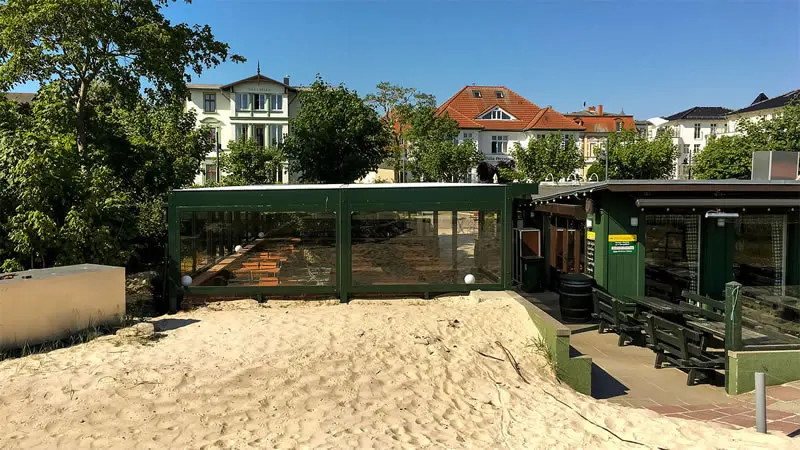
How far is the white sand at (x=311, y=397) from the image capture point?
5.22 meters

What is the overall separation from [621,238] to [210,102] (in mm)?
50693

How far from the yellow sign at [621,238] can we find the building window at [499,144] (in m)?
47.2

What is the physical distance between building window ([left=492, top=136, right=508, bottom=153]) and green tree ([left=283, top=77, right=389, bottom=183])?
30.8 metres

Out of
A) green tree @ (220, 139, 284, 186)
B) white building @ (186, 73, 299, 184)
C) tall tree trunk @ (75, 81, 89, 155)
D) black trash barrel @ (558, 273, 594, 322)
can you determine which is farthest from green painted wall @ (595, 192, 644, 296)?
white building @ (186, 73, 299, 184)

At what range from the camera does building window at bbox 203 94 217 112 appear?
2125 inches

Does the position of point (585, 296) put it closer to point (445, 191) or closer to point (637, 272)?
point (637, 272)

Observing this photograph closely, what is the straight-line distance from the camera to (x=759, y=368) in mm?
7168

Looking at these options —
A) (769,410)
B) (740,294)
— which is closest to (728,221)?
(740,294)

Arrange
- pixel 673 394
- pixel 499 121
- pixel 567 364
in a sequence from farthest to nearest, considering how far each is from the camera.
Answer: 1. pixel 499 121
2. pixel 567 364
3. pixel 673 394

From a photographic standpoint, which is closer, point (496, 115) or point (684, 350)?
point (684, 350)

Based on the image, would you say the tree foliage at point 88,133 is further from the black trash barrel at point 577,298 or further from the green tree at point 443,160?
the green tree at point 443,160

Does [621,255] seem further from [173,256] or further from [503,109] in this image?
[503,109]

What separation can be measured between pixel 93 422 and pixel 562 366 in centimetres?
537

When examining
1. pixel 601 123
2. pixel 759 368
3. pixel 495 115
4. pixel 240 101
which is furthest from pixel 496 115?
pixel 759 368
